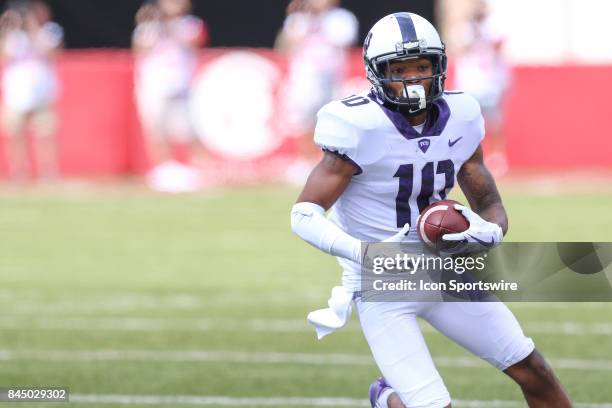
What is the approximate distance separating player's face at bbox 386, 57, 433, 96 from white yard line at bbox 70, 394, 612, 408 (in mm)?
1995

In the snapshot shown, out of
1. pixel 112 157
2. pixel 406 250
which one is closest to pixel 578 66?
pixel 112 157

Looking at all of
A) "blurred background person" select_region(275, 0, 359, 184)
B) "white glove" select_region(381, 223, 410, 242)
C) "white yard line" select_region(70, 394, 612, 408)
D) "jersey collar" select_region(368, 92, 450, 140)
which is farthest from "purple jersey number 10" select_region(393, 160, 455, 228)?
"blurred background person" select_region(275, 0, 359, 184)

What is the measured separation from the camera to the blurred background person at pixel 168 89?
674 inches

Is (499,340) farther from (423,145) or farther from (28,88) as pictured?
(28,88)

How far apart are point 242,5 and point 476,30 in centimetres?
385

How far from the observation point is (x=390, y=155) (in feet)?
16.4

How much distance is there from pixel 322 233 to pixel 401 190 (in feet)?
1.18

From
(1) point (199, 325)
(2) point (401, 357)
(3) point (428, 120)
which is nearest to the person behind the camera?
(2) point (401, 357)

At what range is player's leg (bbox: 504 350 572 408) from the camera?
512 centimetres

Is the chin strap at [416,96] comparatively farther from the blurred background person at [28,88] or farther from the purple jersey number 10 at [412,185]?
the blurred background person at [28,88]

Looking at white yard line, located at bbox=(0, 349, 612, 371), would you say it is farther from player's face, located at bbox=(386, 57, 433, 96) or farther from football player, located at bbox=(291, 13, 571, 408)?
player's face, located at bbox=(386, 57, 433, 96)

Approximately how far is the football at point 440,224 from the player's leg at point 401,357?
0.96 feet

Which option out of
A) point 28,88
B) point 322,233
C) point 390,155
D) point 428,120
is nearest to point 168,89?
point 28,88

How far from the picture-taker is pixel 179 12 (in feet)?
57.6
